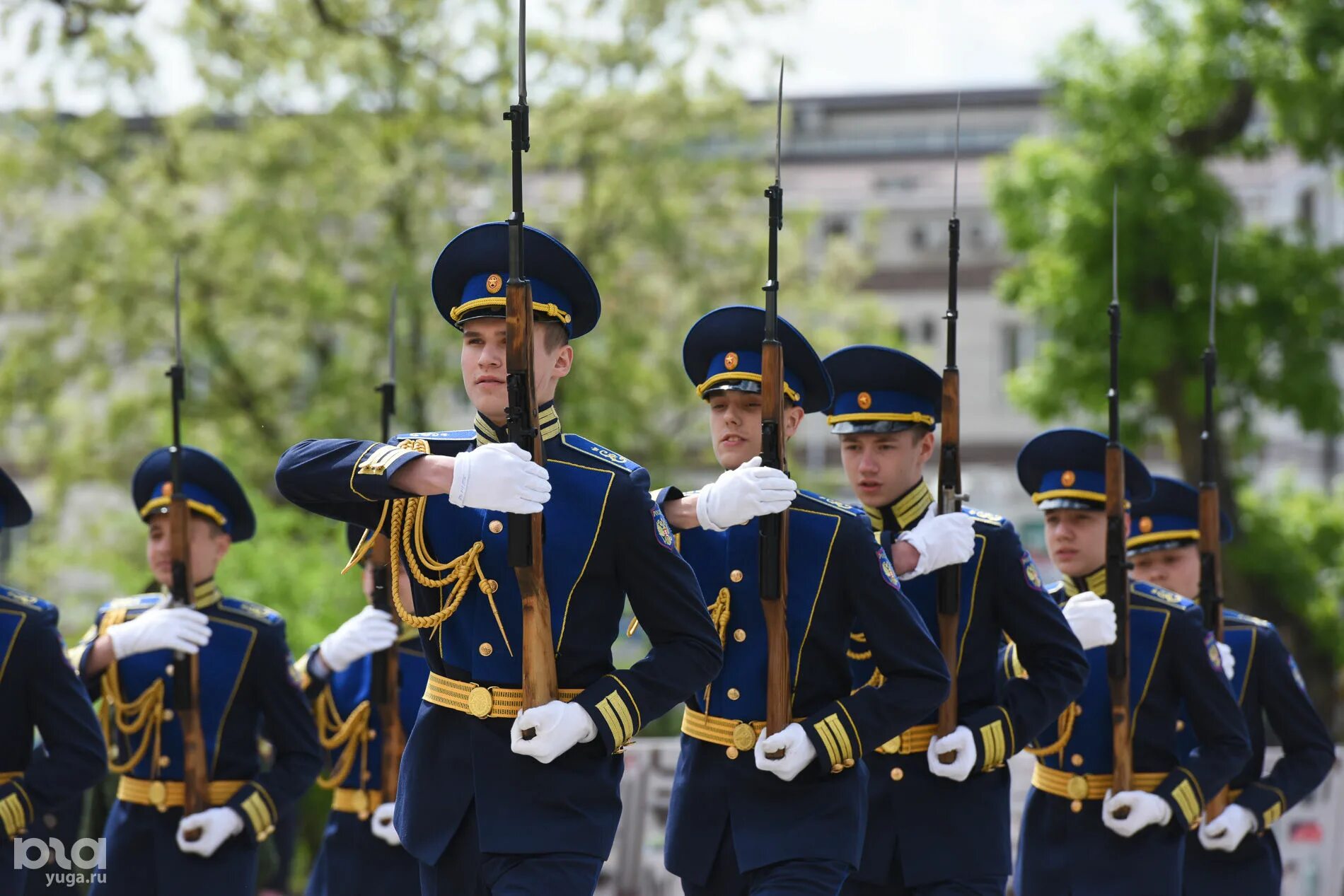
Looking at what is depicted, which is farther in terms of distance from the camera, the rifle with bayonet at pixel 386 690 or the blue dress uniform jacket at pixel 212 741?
the rifle with bayonet at pixel 386 690

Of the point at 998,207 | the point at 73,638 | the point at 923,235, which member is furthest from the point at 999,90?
the point at 73,638

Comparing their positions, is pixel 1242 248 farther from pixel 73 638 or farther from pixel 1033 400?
pixel 73 638

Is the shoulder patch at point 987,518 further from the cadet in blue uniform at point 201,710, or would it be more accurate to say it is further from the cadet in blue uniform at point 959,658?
the cadet in blue uniform at point 201,710

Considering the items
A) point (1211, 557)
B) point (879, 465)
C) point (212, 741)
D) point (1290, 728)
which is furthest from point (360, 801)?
point (1290, 728)

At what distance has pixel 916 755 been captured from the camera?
222 inches

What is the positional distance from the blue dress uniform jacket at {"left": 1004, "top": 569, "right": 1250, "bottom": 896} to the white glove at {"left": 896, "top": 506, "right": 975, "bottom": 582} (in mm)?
966

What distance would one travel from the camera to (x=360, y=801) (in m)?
7.14

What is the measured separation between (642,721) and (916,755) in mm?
1698

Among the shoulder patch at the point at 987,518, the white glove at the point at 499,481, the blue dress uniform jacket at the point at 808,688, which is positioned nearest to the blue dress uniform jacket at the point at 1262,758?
the shoulder patch at the point at 987,518

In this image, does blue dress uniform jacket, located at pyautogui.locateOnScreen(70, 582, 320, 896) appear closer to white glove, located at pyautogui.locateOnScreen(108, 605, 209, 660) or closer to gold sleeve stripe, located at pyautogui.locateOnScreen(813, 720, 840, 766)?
white glove, located at pyautogui.locateOnScreen(108, 605, 209, 660)

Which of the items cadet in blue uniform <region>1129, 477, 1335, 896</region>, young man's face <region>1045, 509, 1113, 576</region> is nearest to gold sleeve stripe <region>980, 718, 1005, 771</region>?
young man's face <region>1045, 509, 1113, 576</region>

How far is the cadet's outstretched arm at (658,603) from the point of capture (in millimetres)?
4258

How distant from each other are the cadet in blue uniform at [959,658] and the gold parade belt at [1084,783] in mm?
820

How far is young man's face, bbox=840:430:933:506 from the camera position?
580 cm
